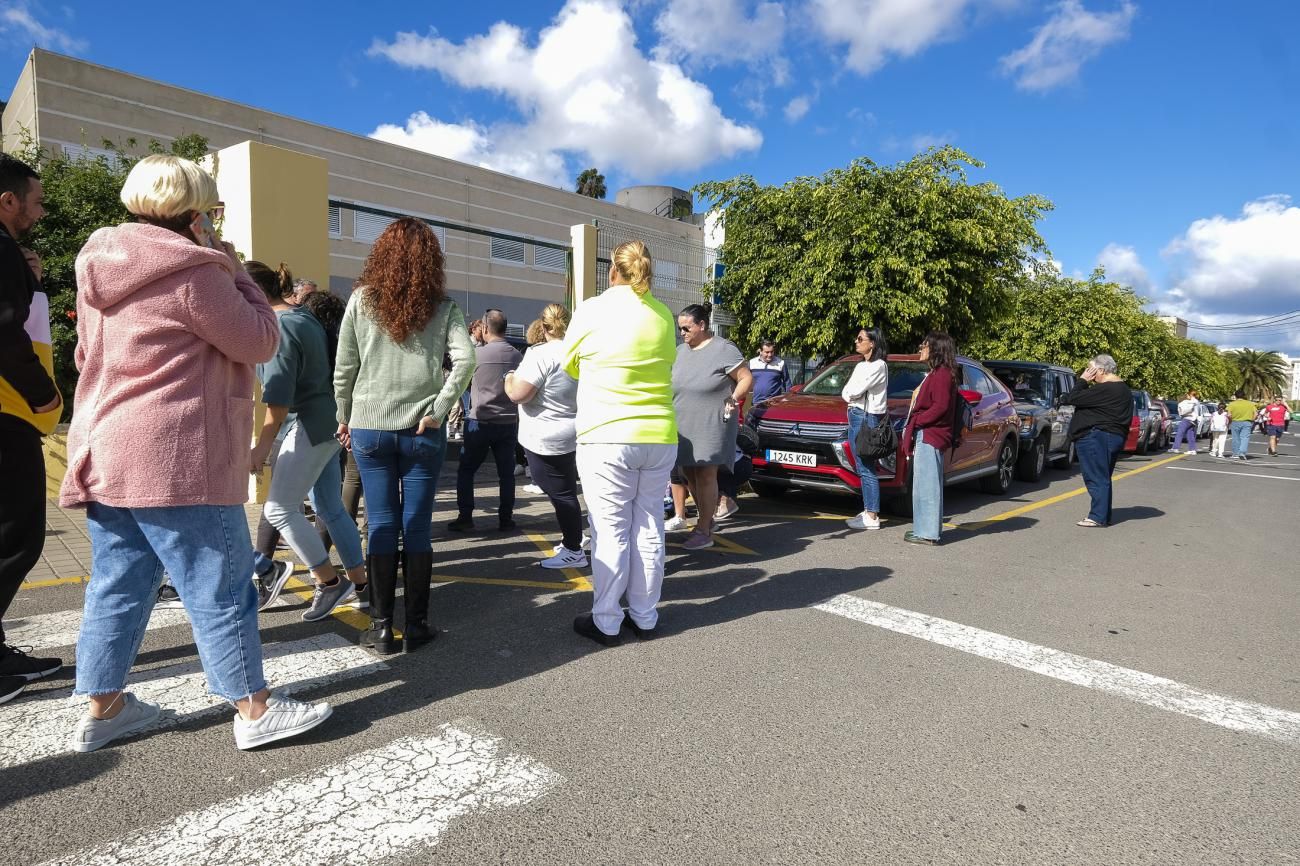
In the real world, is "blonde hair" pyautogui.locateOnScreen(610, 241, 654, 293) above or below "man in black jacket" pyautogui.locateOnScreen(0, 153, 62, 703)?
above

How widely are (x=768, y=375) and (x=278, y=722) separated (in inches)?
300

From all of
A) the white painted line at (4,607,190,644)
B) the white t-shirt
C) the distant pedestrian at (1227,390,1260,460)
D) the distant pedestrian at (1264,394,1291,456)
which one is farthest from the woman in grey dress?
the distant pedestrian at (1264,394,1291,456)

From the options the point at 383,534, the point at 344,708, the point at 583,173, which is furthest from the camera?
the point at 583,173

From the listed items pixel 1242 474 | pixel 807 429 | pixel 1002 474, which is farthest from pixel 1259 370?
pixel 807 429

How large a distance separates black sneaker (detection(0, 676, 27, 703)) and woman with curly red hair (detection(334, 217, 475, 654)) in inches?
52.8

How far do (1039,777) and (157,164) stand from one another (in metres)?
3.56

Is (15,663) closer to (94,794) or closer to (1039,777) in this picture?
(94,794)

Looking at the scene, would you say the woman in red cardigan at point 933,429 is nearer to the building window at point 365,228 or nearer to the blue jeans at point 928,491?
the blue jeans at point 928,491

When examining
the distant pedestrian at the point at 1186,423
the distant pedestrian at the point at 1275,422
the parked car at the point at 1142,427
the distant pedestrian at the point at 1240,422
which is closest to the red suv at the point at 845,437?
the parked car at the point at 1142,427

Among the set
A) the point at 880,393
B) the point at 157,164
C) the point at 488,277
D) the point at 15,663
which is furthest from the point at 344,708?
the point at 488,277

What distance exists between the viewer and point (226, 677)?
2709mm

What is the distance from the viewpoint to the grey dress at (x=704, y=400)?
249 inches

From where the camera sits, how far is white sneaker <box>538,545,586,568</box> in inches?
219

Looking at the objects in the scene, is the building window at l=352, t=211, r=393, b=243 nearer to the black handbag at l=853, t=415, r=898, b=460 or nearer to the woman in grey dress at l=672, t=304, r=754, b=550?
the woman in grey dress at l=672, t=304, r=754, b=550
